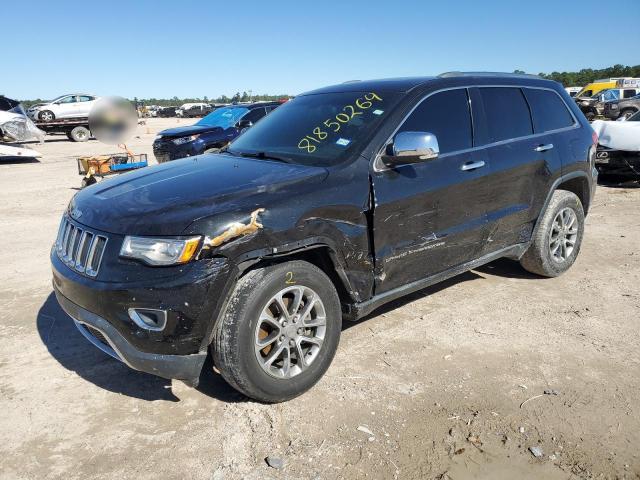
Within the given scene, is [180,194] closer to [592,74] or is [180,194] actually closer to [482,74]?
[482,74]

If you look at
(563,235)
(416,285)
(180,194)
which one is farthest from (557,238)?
(180,194)

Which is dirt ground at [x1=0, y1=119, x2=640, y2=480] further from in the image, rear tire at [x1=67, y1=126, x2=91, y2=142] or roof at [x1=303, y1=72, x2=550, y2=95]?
rear tire at [x1=67, y1=126, x2=91, y2=142]

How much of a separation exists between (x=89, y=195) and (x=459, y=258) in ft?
8.80

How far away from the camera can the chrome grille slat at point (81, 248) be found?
2820mm

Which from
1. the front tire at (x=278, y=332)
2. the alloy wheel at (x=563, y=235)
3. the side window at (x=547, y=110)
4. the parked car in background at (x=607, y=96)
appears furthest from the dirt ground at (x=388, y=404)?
the parked car in background at (x=607, y=96)

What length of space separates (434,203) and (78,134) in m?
24.3

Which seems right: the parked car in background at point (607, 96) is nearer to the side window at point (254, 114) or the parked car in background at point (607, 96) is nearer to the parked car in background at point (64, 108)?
the side window at point (254, 114)

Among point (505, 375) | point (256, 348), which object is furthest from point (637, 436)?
point (256, 348)

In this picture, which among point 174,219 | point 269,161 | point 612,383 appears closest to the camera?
point 174,219

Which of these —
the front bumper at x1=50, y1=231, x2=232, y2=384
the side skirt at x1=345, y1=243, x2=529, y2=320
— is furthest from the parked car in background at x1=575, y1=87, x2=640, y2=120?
the front bumper at x1=50, y1=231, x2=232, y2=384

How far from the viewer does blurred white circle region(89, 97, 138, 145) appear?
7.36 m

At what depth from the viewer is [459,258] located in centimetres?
400

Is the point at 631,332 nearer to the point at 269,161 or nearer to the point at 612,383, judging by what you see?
the point at 612,383

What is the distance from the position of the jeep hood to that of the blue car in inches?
273
